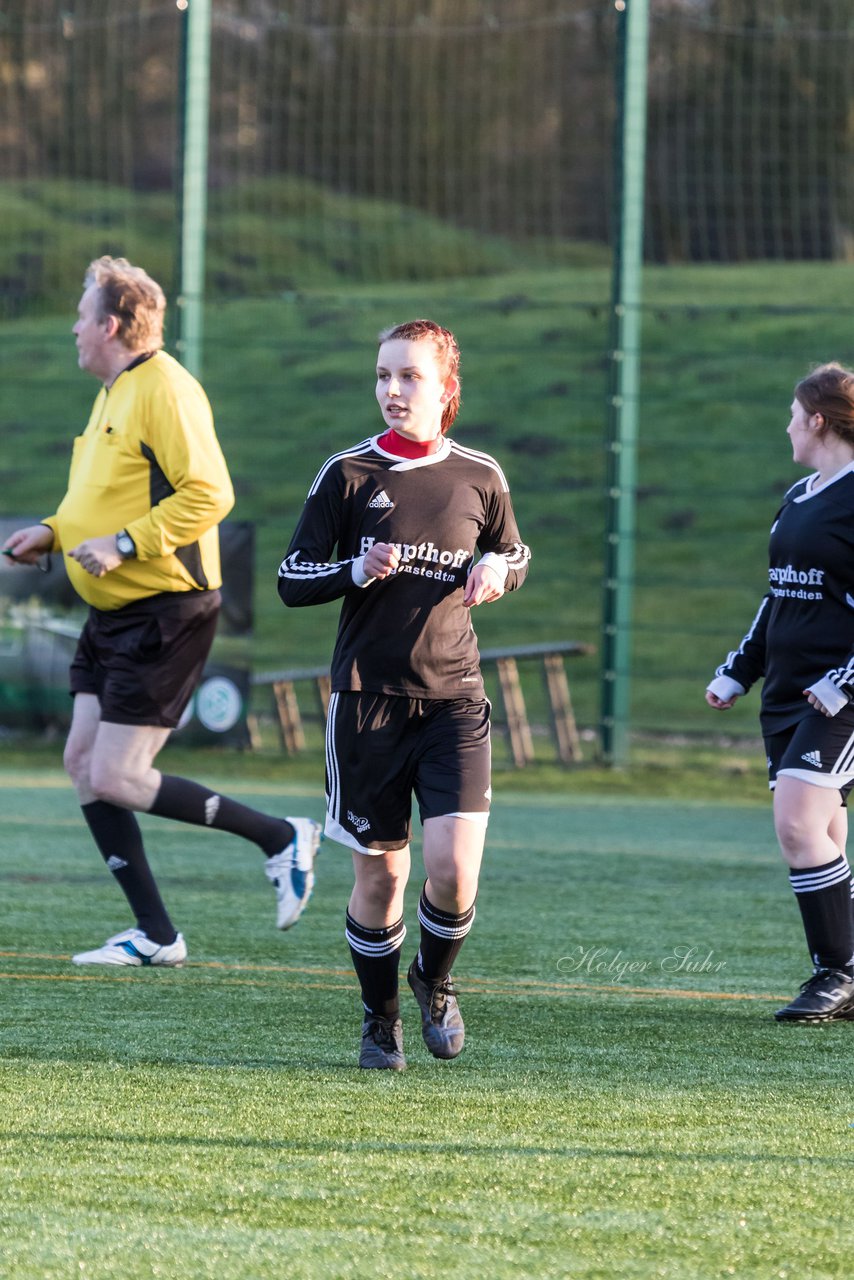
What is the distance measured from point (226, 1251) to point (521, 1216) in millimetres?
482

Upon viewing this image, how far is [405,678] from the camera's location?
13.2 ft

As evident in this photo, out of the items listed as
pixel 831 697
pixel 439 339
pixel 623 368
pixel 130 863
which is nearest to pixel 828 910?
pixel 831 697

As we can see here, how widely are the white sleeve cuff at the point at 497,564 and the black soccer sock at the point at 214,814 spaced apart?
1632 mm

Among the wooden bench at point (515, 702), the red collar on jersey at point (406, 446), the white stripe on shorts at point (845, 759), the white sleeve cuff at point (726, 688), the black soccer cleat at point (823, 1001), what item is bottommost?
the wooden bench at point (515, 702)

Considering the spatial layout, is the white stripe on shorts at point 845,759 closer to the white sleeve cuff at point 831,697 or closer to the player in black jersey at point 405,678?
the white sleeve cuff at point 831,697

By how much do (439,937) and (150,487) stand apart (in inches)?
71.1

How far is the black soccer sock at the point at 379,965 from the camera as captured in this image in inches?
163

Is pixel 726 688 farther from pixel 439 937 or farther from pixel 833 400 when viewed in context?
pixel 439 937

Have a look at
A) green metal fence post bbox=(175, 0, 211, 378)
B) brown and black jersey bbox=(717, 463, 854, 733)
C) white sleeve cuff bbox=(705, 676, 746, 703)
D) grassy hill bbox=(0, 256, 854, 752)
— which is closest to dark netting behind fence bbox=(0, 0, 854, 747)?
grassy hill bbox=(0, 256, 854, 752)

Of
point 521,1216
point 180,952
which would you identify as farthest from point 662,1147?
point 180,952

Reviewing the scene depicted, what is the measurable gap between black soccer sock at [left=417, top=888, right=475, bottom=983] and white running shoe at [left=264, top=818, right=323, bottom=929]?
1399mm

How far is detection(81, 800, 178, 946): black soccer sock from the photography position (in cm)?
531

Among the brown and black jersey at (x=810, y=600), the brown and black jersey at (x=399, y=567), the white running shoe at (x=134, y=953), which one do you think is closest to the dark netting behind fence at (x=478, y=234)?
the white running shoe at (x=134, y=953)

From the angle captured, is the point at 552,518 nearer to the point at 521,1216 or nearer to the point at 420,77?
the point at 420,77
